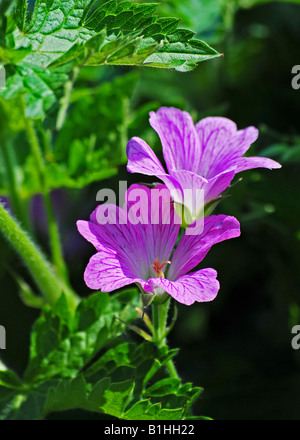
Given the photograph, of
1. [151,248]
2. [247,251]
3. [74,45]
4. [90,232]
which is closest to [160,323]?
[151,248]

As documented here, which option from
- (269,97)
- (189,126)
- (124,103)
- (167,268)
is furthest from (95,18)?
(269,97)

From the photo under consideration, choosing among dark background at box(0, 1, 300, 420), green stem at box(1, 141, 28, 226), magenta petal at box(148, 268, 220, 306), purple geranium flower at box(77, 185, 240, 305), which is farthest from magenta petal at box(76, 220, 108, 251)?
green stem at box(1, 141, 28, 226)

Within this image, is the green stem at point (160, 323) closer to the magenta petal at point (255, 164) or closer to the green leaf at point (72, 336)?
the green leaf at point (72, 336)

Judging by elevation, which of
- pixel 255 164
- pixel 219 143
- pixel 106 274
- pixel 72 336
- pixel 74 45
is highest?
pixel 74 45

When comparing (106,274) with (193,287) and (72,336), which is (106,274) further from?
(72,336)

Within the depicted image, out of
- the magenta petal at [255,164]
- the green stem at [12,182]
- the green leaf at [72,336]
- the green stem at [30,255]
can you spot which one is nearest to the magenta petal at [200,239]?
the magenta petal at [255,164]

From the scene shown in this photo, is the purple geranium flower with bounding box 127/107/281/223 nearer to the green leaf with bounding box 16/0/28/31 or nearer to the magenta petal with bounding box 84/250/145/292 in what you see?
the magenta petal with bounding box 84/250/145/292

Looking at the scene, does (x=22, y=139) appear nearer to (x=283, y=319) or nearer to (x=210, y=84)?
(x=210, y=84)
